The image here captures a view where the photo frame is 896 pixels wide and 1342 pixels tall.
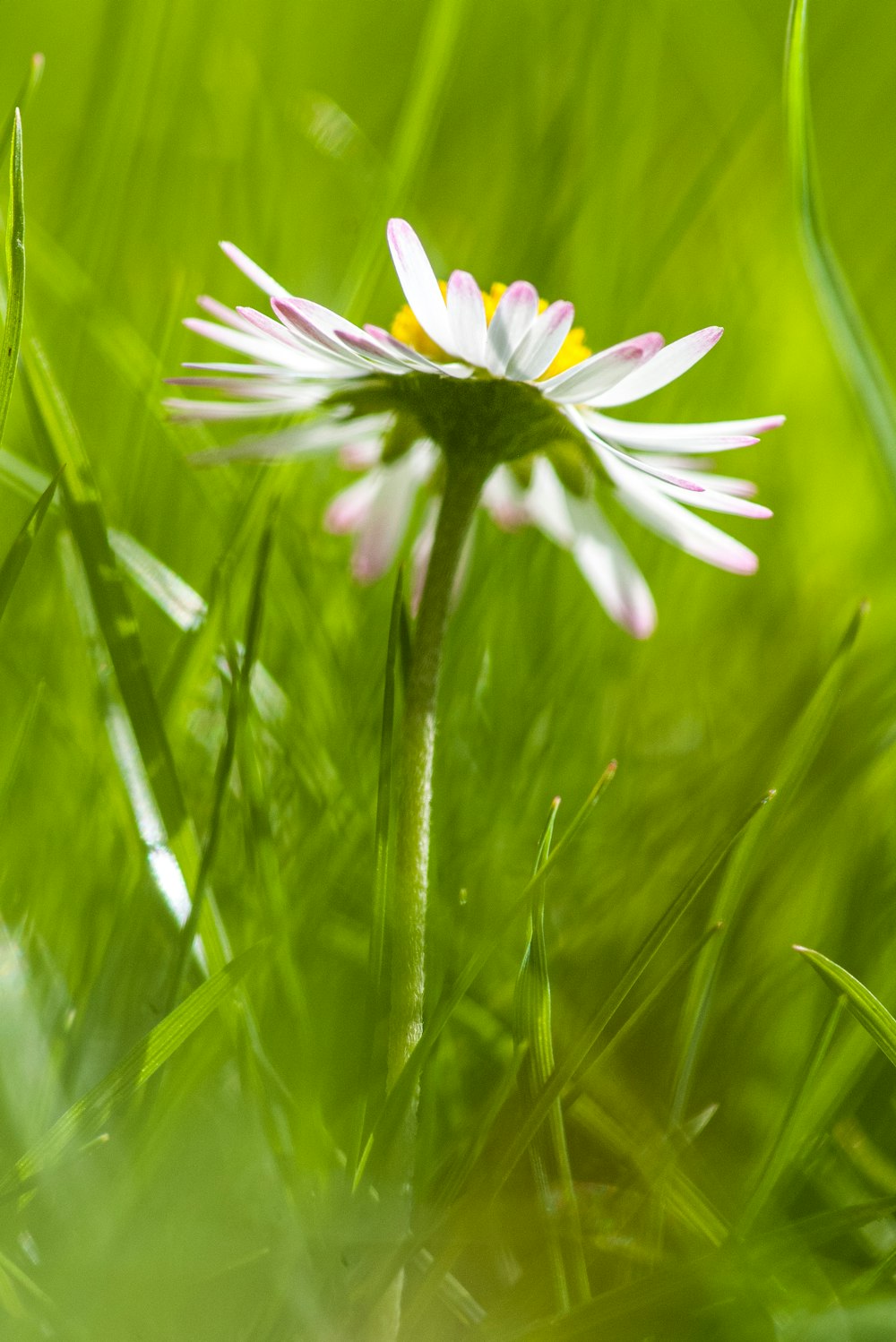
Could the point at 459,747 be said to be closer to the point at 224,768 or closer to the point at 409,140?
the point at 224,768

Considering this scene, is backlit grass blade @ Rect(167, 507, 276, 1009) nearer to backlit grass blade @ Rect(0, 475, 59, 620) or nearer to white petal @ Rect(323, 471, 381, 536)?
backlit grass blade @ Rect(0, 475, 59, 620)

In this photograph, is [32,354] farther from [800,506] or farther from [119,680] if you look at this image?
[800,506]

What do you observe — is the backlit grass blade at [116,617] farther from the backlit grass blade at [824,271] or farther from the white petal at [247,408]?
the backlit grass blade at [824,271]

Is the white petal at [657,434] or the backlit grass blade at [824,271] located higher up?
the backlit grass blade at [824,271]

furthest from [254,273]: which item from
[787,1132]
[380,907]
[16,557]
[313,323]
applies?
[787,1132]

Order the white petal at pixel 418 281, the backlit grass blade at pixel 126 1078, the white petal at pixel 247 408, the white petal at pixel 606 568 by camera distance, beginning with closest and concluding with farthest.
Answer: the backlit grass blade at pixel 126 1078 → the white petal at pixel 418 281 → the white petal at pixel 247 408 → the white petal at pixel 606 568

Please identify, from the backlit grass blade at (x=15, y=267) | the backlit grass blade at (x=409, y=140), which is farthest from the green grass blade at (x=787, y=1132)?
the backlit grass blade at (x=409, y=140)
